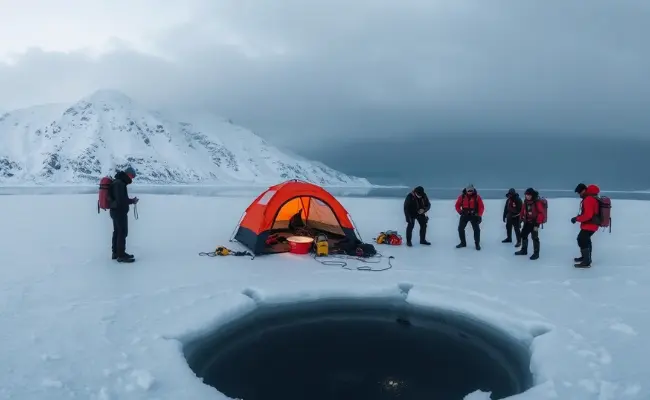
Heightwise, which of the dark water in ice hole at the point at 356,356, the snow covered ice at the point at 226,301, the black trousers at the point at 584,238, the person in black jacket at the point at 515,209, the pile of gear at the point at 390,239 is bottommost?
the dark water in ice hole at the point at 356,356

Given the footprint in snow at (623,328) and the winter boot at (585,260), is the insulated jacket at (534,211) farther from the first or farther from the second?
the footprint in snow at (623,328)

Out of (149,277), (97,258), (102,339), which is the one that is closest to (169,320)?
(102,339)

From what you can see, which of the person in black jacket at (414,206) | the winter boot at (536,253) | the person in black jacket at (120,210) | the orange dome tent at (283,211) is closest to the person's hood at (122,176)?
the person in black jacket at (120,210)

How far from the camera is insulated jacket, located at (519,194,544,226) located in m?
9.94

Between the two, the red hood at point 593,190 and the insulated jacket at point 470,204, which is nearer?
the red hood at point 593,190

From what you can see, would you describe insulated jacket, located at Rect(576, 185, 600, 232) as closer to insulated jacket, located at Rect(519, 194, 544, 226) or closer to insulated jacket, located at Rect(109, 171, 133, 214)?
insulated jacket, located at Rect(519, 194, 544, 226)

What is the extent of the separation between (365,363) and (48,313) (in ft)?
15.7

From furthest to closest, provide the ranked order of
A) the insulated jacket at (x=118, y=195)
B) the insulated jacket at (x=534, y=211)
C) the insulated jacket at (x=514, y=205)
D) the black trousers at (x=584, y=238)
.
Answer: the insulated jacket at (x=514, y=205), the insulated jacket at (x=534, y=211), the insulated jacket at (x=118, y=195), the black trousers at (x=584, y=238)

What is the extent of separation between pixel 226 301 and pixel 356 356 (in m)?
2.66

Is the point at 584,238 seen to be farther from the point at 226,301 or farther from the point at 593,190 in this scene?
the point at 226,301

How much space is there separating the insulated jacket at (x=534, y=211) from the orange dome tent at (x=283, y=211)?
4.36 metres

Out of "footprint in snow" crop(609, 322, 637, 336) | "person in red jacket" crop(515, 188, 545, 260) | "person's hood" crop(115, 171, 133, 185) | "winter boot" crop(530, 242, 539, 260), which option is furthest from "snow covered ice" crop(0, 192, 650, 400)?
"person's hood" crop(115, 171, 133, 185)

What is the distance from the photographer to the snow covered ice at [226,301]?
445cm

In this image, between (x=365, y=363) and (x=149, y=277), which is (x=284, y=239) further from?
(x=365, y=363)
